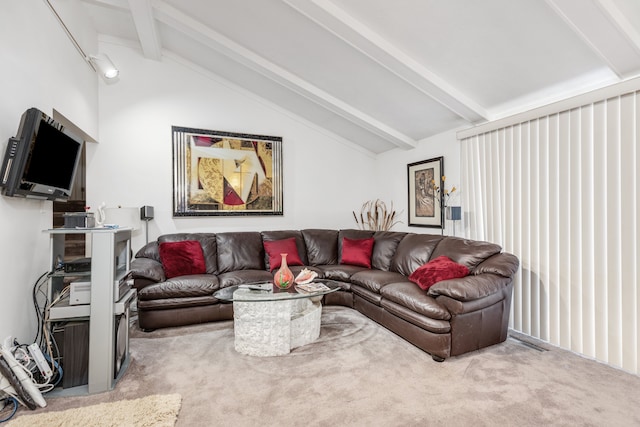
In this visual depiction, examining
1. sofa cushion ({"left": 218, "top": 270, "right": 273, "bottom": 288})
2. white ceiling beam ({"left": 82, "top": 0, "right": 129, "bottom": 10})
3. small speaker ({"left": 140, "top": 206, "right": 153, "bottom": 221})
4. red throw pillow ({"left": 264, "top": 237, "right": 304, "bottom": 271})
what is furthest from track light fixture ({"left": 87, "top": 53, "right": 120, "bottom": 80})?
red throw pillow ({"left": 264, "top": 237, "right": 304, "bottom": 271})

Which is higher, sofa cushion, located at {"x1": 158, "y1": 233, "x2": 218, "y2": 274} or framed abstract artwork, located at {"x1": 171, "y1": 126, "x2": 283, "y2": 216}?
framed abstract artwork, located at {"x1": 171, "y1": 126, "x2": 283, "y2": 216}

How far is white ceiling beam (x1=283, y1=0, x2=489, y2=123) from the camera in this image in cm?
279

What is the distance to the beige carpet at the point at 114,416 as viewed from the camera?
1.77 meters

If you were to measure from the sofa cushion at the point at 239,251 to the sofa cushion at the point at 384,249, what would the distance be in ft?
5.02

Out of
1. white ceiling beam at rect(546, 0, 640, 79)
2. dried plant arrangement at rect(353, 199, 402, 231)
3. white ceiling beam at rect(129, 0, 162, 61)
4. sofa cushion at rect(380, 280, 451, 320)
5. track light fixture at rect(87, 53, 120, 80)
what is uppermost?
white ceiling beam at rect(129, 0, 162, 61)

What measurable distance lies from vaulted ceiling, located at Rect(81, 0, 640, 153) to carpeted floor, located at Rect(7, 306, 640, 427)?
226 centimetres

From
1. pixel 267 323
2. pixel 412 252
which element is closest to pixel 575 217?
pixel 412 252

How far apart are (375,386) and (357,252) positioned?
2.39m

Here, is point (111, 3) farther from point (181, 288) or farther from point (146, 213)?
point (181, 288)

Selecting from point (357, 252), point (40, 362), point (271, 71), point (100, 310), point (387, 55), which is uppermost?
point (271, 71)

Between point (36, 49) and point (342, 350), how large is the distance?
3349mm

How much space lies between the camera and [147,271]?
10.8 ft

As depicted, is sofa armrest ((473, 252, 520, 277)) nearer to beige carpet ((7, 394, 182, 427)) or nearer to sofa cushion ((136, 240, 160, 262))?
beige carpet ((7, 394, 182, 427))

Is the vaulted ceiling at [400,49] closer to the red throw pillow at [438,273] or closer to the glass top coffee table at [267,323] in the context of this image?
the red throw pillow at [438,273]
